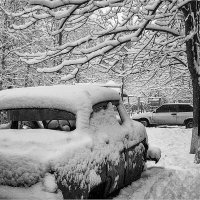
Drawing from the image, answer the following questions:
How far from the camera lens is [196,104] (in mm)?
9164

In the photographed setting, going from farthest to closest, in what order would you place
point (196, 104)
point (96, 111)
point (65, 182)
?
point (196, 104) → point (96, 111) → point (65, 182)

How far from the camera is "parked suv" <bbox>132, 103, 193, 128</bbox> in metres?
19.3

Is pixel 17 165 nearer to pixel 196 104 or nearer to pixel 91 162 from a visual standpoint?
pixel 91 162

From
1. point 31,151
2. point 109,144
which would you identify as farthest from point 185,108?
point 31,151

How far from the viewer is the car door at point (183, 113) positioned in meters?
19.3

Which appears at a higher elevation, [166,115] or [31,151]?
[31,151]

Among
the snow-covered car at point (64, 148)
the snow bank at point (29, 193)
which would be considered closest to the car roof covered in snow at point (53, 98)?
the snow-covered car at point (64, 148)

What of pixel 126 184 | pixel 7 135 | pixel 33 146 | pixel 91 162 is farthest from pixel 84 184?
pixel 126 184

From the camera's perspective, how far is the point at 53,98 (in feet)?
13.9

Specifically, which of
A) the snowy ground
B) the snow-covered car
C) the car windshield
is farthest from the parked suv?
the car windshield

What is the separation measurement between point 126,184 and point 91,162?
5.28 feet

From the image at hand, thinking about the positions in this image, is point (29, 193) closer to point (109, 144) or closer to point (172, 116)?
point (109, 144)

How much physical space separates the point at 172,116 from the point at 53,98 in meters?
16.3

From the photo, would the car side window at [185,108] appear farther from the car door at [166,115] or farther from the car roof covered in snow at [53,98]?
the car roof covered in snow at [53,98]
